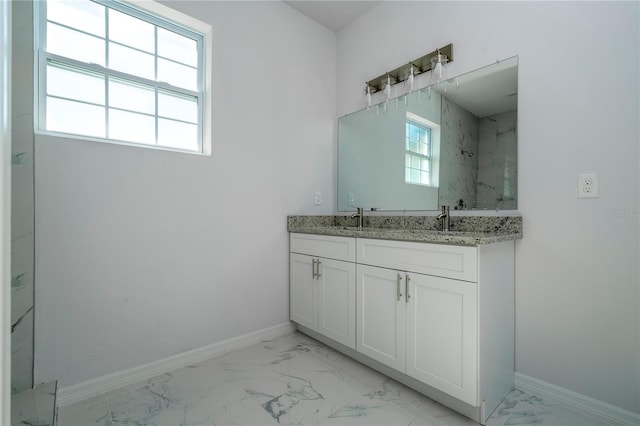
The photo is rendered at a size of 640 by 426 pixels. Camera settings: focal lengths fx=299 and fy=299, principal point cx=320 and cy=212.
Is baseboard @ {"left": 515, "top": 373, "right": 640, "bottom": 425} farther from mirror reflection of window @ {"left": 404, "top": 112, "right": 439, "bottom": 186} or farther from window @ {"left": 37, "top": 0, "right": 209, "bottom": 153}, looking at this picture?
window @ {"left": 37, "top": 0, "right": 209, "bottom": 153}

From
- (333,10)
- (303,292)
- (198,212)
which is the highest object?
(333,10)

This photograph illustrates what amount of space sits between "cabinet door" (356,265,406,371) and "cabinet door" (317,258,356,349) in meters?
0.06

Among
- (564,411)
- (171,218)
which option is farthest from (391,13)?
(564,411)

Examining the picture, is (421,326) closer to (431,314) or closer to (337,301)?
(431,314)

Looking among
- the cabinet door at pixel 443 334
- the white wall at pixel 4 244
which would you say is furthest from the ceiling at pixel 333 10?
the white wall at pixel 4 244

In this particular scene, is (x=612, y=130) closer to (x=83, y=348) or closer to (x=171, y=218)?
(x=171, y=218)

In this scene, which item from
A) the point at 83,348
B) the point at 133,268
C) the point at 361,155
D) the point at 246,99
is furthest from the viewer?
the point at 361,155

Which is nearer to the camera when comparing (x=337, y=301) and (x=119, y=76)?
(x=119, y=76)

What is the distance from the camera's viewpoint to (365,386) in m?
1.73

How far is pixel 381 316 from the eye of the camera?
1.78 meters

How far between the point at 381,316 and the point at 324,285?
533 mm

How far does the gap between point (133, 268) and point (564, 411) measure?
2459mm

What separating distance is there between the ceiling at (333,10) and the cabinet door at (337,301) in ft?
6.98

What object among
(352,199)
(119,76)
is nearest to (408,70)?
(352,199)
